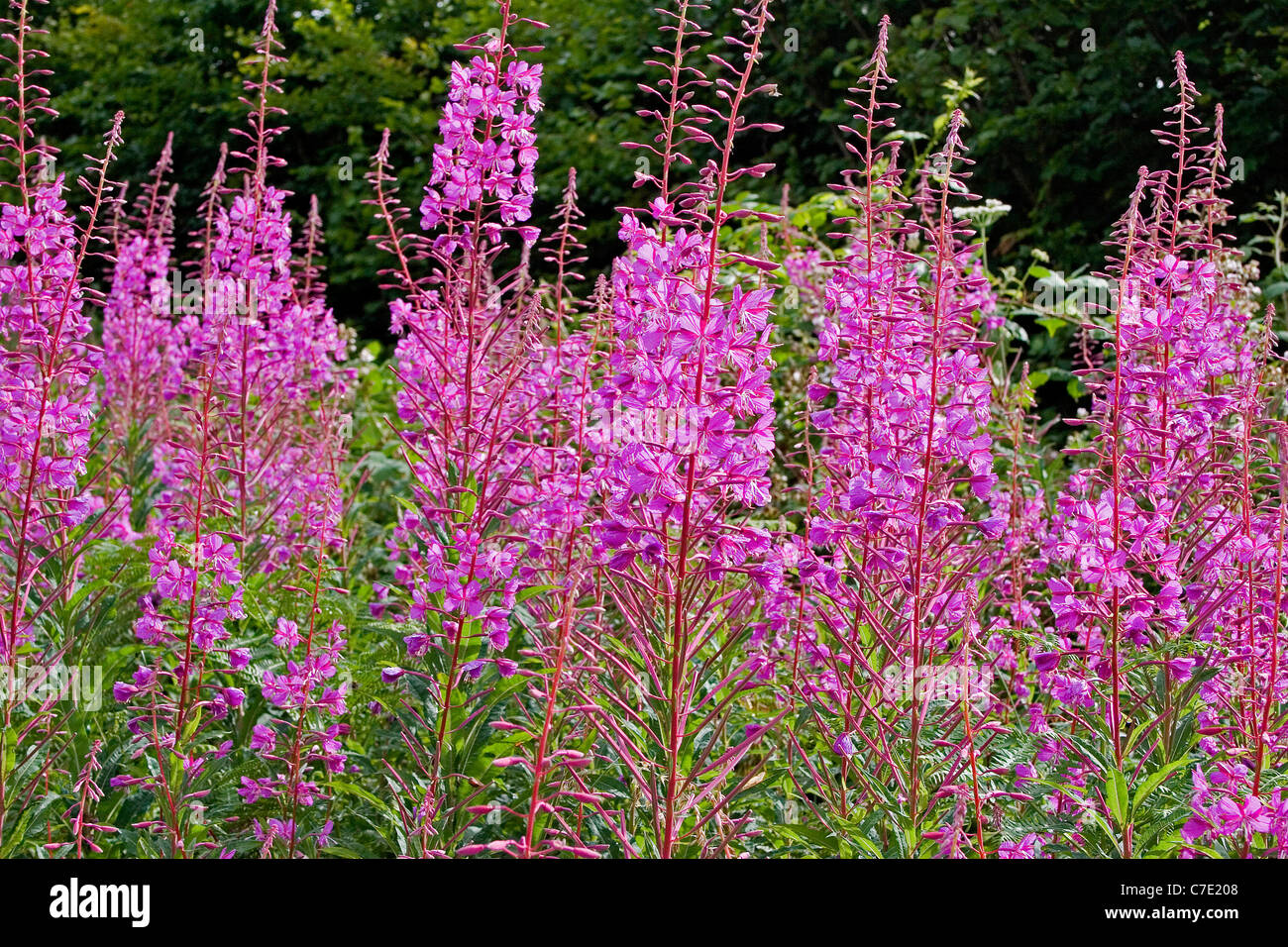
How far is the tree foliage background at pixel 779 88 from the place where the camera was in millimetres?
7379

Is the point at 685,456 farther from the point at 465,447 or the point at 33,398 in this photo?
the point at 33,398

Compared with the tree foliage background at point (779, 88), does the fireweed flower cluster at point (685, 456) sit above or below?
below

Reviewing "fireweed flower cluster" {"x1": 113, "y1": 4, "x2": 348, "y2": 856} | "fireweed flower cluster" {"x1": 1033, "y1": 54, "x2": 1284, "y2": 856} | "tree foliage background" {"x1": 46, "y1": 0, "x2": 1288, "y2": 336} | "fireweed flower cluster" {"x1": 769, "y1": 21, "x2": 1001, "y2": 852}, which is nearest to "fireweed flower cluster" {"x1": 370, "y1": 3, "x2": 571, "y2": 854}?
"fireweed flower cluster" {"x1": 113, "y1": 4, "x2": 348, "y2": 856}

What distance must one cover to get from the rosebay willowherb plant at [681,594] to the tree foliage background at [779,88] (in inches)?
157

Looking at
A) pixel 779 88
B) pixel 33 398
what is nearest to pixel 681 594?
pixel 33 398

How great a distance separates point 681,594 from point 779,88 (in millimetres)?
8225

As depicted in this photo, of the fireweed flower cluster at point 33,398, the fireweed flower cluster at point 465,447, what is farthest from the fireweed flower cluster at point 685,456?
the fireweed flower cluster at point 33,398

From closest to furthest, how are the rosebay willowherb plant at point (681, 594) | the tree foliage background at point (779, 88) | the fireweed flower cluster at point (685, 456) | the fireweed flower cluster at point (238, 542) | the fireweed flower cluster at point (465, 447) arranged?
the fireweed flower cluster at point (685, 456)
the rosebay willowherb plant at point (681, 594)
the fireweed flower cluster at point (465, 447)
the fireweed flower cluster at point (238, 542)
the tree foliage background at point (779, 88)

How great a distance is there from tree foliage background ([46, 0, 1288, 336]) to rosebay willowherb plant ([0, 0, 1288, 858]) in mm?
3989

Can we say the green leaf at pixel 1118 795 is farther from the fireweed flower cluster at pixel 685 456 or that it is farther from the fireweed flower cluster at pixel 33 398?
the fireweed flower cluster at pixel 33 398

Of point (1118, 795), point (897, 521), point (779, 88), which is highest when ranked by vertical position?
point (779, 88)

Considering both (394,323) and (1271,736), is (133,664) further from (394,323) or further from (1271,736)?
(1271,736)

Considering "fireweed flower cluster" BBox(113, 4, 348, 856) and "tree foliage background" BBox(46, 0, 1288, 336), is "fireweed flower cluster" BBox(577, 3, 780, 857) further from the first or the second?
"tree foliage background" BBox(46, 0, 1288, 336)

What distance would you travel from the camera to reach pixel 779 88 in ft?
31.7
